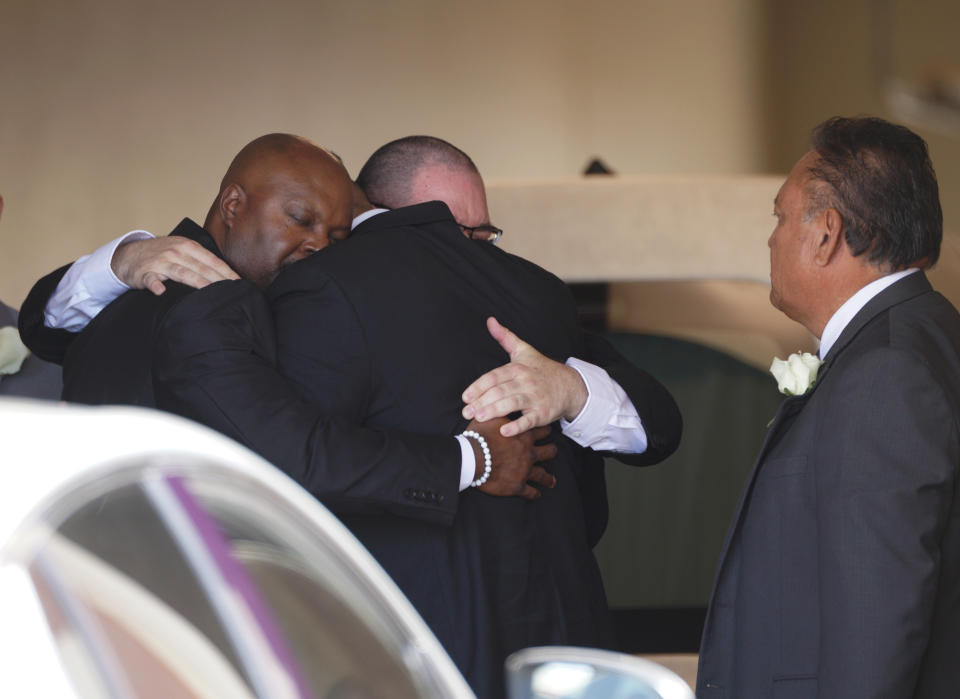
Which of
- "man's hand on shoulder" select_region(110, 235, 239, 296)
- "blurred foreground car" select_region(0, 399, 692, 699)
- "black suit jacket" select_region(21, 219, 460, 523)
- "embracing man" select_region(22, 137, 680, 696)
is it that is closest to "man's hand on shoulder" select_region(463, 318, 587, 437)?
"embracing man" select_region(22, 137, 680, 696)

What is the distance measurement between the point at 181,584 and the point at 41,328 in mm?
1652

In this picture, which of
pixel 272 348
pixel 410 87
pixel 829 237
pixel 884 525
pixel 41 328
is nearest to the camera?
pixel 884 525

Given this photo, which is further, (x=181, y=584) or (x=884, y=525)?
(x=884, y=525)

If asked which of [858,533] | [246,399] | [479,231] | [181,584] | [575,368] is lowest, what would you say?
[858,533]

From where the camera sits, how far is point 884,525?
1949 millimetres

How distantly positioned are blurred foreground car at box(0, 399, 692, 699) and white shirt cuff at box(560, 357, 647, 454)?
110cm

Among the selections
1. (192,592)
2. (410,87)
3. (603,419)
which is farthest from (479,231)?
(410,87)

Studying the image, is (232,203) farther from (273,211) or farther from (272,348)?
(272,348)

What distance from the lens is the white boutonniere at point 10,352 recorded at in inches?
112

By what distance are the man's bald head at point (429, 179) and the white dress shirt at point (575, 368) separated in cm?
12

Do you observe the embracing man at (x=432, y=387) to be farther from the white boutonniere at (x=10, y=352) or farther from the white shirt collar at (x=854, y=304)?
the white boutonniere at (x=10, y=352)

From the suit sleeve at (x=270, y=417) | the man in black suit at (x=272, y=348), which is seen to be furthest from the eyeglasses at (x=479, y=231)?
the suit sleeve at (x=270, y=417)

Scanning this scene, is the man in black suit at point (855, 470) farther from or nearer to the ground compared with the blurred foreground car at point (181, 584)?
nearer to the ground

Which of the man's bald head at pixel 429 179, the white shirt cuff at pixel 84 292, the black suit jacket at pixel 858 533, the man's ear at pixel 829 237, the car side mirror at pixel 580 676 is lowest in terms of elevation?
the black suit jacket at pixel 858 533
